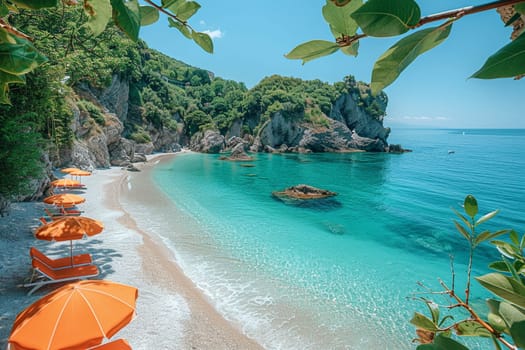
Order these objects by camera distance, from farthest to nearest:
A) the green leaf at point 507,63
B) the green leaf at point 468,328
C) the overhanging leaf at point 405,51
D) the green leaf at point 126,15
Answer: the green leaf at point 468,328 → the green leaf at point 126,15 → the overhanging leaf at point 405,51 → the green leaf at point 507,63

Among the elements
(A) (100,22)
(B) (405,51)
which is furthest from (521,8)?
(A) (100,22)

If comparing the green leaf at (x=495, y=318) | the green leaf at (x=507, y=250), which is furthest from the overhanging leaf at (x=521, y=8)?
the green leaf at (x=507, y=250)

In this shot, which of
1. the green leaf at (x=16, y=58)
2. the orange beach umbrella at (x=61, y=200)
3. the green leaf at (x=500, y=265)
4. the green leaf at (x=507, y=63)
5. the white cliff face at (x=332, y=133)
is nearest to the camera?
the green leaf at (x=507, y=63)

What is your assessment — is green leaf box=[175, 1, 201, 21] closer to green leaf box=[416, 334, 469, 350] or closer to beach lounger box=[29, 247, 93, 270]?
green leaf box=[416, 334, 469, 350]

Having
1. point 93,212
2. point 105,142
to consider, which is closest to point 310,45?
point 93,212

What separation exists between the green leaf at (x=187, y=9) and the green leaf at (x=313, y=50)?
1.52 feet

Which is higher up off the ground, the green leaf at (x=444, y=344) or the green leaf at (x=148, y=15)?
the green leaf at (x=148, y=15)

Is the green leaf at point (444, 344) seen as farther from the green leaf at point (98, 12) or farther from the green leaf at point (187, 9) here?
the green leaf at point (187, 9)

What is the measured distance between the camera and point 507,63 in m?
0.39

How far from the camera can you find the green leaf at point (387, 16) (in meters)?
0.46

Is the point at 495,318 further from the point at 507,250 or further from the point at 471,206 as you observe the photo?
the point at 507,250

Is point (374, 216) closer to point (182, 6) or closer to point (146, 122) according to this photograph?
point (182, 6)

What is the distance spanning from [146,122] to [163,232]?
45.6 meters

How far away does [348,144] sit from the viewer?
228ft
